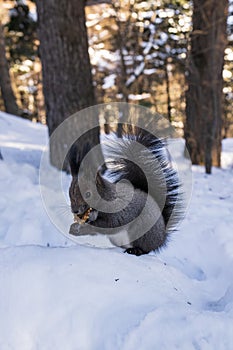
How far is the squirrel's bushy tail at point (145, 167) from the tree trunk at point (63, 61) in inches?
91.2

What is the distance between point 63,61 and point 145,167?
8.95ft

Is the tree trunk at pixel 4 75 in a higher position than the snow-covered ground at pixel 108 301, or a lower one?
lower

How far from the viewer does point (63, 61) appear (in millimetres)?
4535

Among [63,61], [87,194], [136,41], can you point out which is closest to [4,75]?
[136,41]

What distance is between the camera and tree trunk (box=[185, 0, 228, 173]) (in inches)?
225

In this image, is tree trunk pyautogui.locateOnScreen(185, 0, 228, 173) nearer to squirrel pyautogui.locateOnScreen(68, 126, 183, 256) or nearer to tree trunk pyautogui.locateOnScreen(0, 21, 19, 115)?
squirrel pyautogui.locateOnScreen(68, 126, 183, 256)

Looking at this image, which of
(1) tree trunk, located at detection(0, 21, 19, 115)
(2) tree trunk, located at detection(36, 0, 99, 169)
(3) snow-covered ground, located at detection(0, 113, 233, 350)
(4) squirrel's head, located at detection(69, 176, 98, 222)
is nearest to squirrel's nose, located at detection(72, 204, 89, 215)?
(4) squirrel's head, located at detection(69, 176, 98, 222)

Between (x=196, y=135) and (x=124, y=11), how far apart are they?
3.18 meters

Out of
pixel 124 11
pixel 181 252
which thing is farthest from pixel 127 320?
pixel 124 11

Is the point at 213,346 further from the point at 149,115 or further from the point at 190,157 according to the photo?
the point at 190,157

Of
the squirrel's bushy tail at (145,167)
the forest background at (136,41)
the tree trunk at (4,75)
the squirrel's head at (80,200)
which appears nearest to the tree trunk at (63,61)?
the forest background at (136,41)

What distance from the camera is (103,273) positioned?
68.8 inches

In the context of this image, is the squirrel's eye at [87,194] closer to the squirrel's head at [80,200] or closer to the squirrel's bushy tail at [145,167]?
the squirrel's head at [80,200]

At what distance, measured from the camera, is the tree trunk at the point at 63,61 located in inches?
175
